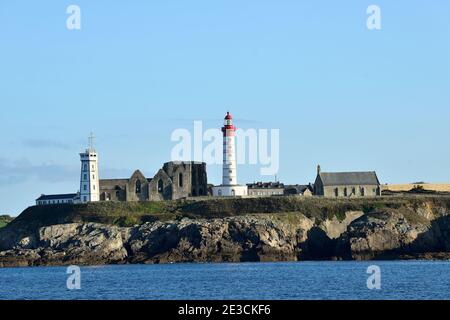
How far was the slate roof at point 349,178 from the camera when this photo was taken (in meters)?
Answer: 106

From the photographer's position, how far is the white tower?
103 metres

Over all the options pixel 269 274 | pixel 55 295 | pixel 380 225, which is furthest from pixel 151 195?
pixel 55 295

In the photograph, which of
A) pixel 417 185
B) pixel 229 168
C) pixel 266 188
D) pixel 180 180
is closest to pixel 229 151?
pixel 229 168

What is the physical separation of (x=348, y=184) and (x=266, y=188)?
13.9 meters

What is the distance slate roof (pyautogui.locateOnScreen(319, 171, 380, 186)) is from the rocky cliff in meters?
12.0

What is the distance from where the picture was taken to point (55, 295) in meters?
47.1

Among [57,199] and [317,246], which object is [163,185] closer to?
[57,199]

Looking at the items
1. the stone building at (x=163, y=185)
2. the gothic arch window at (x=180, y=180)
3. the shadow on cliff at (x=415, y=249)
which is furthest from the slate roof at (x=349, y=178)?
the gothic arch window at (x=180, y=180)

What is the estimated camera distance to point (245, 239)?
85.9m

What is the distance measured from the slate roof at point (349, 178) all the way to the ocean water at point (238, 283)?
34819 mm

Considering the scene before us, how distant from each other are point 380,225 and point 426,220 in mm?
8538

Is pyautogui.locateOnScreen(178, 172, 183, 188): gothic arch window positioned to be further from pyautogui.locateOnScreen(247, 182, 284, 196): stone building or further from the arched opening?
pyautogui.locateOnScreen(247, 182, 284, 196): stone building

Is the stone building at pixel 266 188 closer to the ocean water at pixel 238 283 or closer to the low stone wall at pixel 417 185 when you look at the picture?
the low stone wall at pixel 417 185
